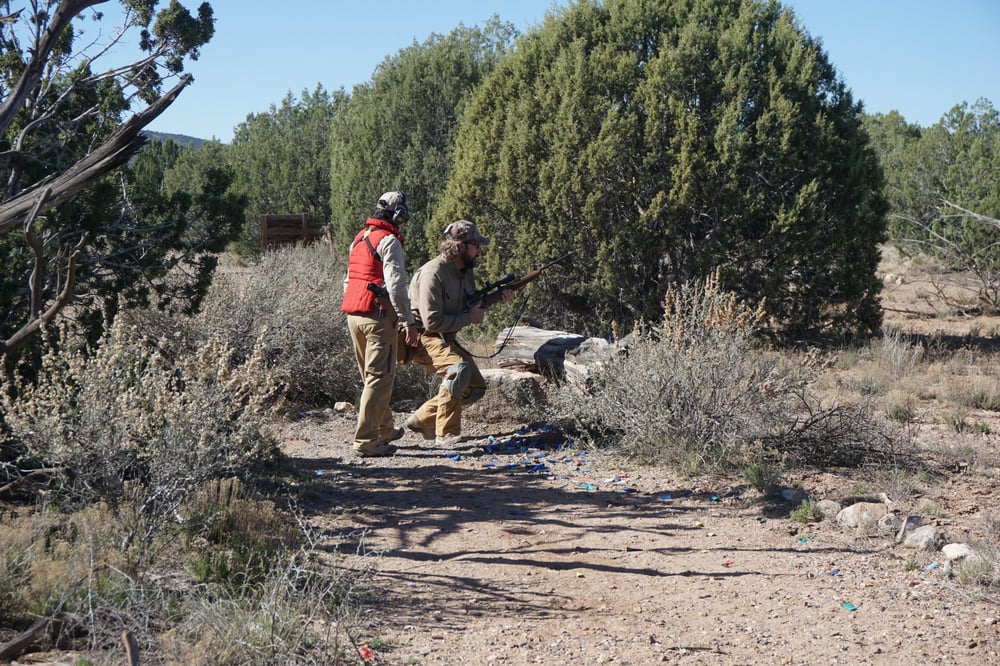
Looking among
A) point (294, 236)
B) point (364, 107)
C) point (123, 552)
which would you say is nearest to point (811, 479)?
point (123, 552)

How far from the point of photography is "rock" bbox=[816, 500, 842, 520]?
5620 millimetres

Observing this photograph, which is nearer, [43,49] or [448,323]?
[43,49]

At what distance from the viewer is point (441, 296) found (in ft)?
24.3

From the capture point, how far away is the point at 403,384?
30.9ft

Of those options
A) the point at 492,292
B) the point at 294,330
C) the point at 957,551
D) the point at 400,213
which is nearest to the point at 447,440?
the point at 492,292

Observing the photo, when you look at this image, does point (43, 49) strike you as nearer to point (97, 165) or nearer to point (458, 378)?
point (97, 165)

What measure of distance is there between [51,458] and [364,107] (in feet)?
39.6

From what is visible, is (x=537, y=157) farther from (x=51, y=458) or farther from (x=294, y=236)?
(x=294, y=236)

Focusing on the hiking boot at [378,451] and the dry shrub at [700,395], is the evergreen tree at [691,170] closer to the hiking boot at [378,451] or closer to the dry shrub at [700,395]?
the dry shrub at [700,395]

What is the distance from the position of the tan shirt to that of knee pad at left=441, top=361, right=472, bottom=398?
12.8 inches

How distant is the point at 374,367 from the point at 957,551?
4.02 m

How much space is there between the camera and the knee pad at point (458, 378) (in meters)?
7.29

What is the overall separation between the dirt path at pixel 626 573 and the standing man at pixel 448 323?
0.65m

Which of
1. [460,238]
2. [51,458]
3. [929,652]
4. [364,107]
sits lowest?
[929,652]
